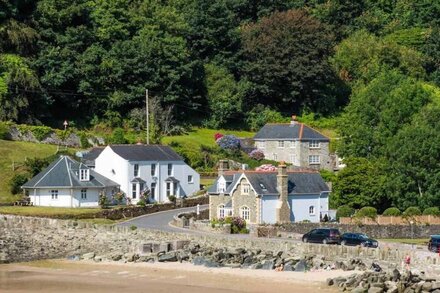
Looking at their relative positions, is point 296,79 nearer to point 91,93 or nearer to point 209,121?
point 209,121

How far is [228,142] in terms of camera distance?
4035 inches

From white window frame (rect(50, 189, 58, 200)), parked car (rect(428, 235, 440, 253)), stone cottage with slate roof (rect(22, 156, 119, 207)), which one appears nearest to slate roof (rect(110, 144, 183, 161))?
stone cottage with slate roof (rect(22, 156, 119, 207))

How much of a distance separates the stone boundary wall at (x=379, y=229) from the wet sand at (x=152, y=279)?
1224 centimetres

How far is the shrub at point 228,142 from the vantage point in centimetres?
10225

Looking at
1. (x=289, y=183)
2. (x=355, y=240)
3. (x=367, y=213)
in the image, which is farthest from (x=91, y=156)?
(x=355, y=240)

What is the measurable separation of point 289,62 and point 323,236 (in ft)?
169

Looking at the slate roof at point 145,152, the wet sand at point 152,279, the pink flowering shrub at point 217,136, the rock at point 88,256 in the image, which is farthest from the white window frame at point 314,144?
the wet sand at point 152,279

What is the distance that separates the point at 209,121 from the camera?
11138 centimetres

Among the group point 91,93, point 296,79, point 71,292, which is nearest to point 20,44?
point 91,93

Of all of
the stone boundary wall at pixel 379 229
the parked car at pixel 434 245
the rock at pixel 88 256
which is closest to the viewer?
the parked car at pixel 434 245

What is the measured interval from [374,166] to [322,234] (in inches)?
873

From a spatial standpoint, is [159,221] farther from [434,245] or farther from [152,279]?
[434,245]

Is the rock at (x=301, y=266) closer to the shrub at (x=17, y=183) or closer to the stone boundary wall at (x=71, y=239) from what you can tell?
the stone boundary wall at (x=71, y=239)

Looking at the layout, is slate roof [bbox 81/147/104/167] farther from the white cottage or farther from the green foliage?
the green foliage
